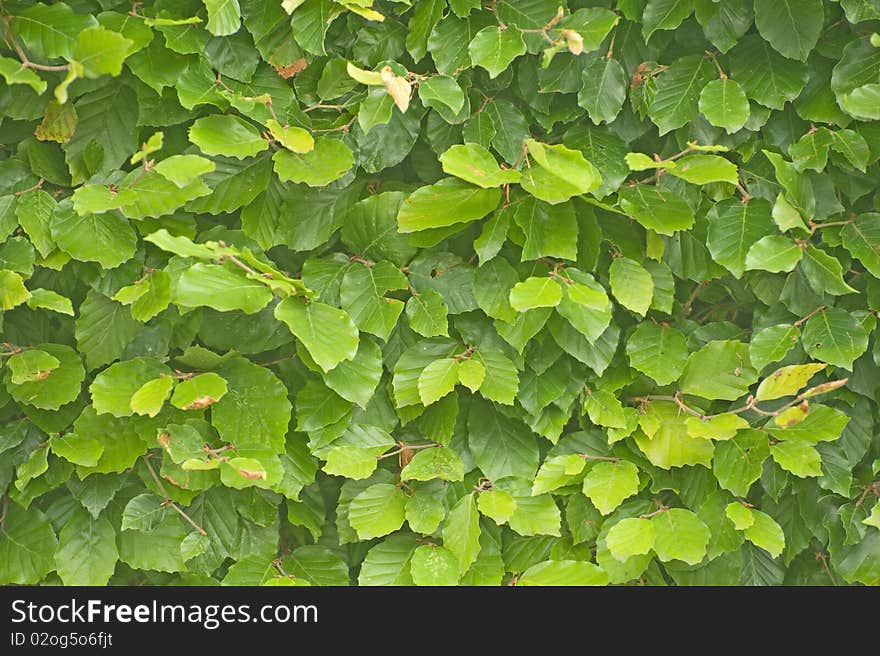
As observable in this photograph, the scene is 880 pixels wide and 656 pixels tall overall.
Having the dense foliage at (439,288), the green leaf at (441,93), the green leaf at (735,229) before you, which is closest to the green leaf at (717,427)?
the dense foliage at (439,288)

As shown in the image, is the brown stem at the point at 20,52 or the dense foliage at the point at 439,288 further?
the dense foliage at the point at 439,288

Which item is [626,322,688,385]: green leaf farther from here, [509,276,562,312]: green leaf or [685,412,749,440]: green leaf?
[509,276,562,312]: green leaf

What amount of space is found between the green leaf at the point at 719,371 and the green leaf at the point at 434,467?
23.6 inches

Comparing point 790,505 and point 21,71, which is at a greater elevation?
point 21,71

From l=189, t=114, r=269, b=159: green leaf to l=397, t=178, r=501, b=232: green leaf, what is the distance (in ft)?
1.15

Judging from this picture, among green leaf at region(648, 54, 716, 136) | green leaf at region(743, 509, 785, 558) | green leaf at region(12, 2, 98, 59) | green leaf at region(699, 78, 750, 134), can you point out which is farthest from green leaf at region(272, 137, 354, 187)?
green leaf at region(743, 509, 785, 558)

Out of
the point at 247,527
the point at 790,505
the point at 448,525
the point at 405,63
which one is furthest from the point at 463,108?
the point at 790,505

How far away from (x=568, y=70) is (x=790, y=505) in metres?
1.28

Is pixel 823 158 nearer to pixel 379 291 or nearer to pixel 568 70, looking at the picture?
pixel 568 70

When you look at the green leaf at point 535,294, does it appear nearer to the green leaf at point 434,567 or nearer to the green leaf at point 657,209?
the green leaf at point 657,209

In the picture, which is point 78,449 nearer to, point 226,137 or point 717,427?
A: point 226,137

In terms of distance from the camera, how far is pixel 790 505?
2127 millimetres

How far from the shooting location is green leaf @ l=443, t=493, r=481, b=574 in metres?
1.94

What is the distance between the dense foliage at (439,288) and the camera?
5.86 ft
